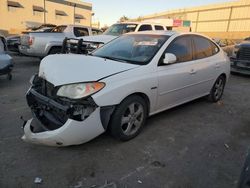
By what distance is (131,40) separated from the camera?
4.55m

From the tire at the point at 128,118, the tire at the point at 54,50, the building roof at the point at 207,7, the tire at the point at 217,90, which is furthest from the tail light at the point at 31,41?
the building roof at the point at 207,7

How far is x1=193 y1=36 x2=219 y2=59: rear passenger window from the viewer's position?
4826 mm

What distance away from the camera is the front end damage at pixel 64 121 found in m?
2.90

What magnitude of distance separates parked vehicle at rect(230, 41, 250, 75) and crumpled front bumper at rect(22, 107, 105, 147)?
316 inches

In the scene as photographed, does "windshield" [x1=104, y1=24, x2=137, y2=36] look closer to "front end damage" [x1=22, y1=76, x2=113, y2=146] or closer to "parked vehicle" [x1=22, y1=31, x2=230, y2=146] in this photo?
"parked vehicle" [x1=22, y1=31, x2=230, y2=146]

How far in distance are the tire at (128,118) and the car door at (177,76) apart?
0.47 metres

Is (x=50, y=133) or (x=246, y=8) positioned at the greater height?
(x=246, y=8)

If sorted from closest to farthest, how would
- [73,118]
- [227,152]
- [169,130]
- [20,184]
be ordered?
[20,184]
[73,118]
[227,152]
[169,130]

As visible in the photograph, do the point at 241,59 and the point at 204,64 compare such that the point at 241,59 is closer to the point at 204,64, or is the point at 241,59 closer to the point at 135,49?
the point at 204,64

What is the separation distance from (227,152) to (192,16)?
4637 cm

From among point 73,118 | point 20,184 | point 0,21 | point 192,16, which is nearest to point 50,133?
point 73,118

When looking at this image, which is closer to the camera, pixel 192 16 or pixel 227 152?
pixel 227 152

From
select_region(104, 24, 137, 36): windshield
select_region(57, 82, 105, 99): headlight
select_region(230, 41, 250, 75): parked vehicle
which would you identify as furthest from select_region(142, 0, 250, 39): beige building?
select_region(57, 82, 105, 99): headlight

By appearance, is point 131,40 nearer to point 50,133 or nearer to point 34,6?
point 50,133
